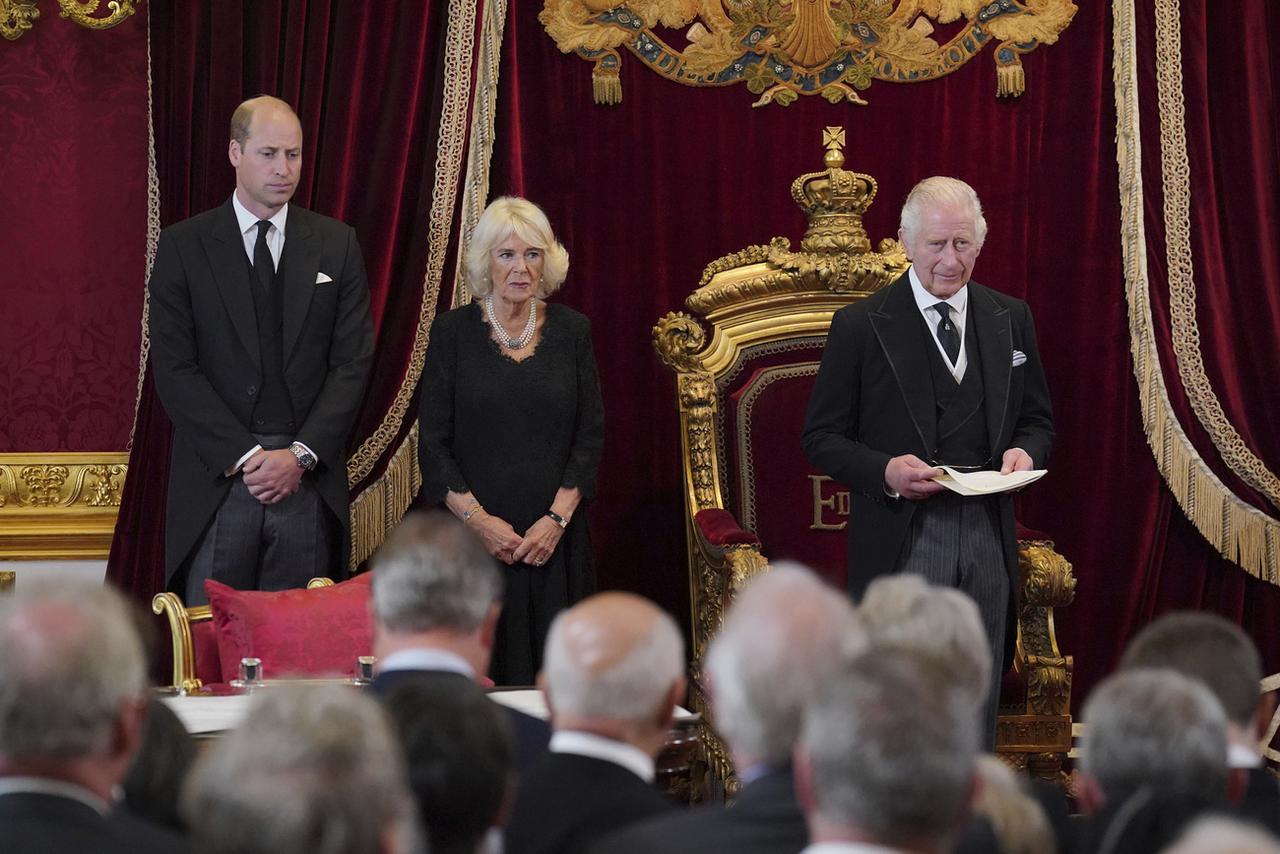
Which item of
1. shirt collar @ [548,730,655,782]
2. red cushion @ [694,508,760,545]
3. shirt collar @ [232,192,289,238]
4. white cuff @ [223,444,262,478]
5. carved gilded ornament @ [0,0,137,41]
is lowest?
shirt collar @ [548,730,655,782]

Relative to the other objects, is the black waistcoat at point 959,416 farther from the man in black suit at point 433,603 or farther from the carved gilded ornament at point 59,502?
the carved gilded ornament at point 59,502

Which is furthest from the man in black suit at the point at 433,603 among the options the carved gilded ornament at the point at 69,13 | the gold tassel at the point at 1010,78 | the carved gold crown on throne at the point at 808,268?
the gold tassel at the point at 1010,78

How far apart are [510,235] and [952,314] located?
1.16m

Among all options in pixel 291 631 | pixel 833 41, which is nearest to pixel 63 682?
pixel 291 631

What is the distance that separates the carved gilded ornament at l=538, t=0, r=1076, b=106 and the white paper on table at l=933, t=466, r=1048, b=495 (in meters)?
1.82

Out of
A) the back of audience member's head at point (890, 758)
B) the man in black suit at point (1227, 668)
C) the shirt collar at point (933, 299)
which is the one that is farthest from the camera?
the shirt collar at point (933, 299)

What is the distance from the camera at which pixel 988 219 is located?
5301 millimetres

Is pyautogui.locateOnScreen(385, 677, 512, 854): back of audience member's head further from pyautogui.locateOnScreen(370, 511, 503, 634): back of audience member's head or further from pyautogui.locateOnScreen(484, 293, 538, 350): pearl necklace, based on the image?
pyautogui.locateOnScreen(484, 293, 538, 350): pearl necklace

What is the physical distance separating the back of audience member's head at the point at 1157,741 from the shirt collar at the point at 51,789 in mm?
1019

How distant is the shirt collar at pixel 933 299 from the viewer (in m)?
4.03

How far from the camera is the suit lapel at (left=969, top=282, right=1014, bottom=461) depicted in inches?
156

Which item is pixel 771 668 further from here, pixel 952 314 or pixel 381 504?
pixel 381 504

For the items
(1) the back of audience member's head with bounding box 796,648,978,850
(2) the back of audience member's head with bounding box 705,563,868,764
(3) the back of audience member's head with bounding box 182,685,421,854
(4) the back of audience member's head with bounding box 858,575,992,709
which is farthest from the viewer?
(4) the back of audience member's head with bounding box 858,575,992,709

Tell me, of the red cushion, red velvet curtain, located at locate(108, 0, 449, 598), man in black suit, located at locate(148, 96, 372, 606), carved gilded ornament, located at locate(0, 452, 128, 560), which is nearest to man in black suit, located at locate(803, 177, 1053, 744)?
the red cushion
